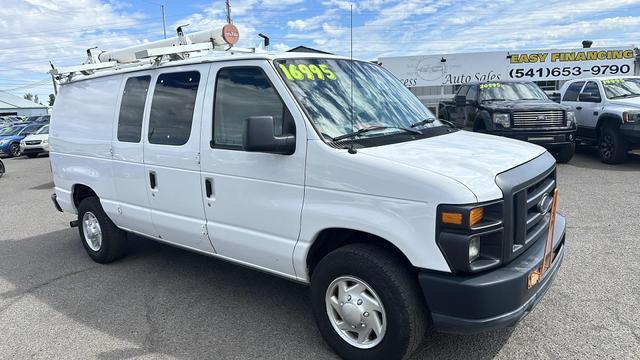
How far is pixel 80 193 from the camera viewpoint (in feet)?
18.9

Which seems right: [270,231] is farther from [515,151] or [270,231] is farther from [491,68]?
[491,68]

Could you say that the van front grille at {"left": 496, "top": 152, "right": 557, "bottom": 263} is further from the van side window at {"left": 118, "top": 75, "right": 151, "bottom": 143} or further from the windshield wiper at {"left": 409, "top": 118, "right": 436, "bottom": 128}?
the van side window at {"left": 118, "top": 75, "right": 151, "bottom": 143}

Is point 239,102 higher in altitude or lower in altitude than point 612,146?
higher

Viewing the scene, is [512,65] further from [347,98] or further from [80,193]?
[347,98]

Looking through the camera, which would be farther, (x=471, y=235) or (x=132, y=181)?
(x=132, y=181)

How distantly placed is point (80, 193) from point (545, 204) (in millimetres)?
5105

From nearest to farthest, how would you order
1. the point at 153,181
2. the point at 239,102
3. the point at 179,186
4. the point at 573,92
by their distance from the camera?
1. the point at 239,102
2. the point at 179,186
3. the point at 153,181
4. the point at 573,92

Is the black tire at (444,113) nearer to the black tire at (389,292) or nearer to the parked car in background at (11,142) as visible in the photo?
the black tire at (389,292)

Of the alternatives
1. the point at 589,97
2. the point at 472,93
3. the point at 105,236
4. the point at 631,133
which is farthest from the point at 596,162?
the point at 105,236

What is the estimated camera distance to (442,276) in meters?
2.71

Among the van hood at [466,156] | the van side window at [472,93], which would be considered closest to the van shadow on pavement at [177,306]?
the van hood at [466,156]

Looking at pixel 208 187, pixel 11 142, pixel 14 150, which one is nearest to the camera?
pixel 208 187

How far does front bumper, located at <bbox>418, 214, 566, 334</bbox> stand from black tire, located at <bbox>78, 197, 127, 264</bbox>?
12.5ft

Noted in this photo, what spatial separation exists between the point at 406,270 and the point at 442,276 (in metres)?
0.27
